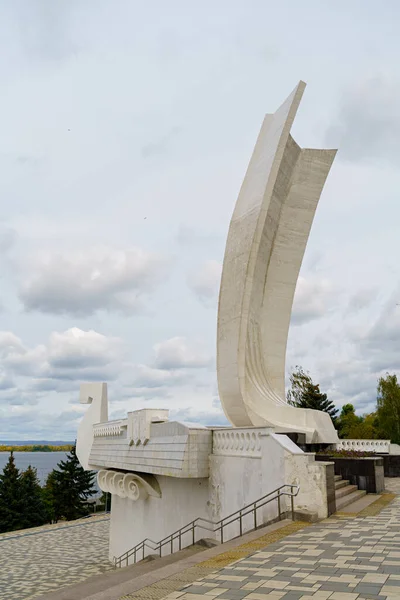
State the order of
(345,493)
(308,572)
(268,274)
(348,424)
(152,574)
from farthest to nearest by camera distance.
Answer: (348,424), (268,274), (345,493), (152,574), (308,572)

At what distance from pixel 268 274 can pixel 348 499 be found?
715 centimetres

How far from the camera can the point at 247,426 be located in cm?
1083

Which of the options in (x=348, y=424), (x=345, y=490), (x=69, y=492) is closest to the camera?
(x=345, y=490)

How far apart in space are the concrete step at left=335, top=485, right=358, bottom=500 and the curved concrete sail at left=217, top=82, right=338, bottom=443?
193 cm

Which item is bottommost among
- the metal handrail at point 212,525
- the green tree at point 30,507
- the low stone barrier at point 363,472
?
the green tree at point 30,507

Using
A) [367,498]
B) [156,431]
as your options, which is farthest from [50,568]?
[367,498]

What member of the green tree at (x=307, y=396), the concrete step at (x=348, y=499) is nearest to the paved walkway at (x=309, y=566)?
the concrete step at (x=348, y=499)

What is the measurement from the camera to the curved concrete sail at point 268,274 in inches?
521

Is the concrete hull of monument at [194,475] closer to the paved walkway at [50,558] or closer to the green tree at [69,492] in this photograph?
the paved walkway at [50,558]

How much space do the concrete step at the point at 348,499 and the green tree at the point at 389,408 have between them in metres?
23.1

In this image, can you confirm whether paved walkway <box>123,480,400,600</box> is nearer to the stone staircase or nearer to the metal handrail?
the metal handrail

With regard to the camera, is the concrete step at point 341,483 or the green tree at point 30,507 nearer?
the concrete step at point 341,483

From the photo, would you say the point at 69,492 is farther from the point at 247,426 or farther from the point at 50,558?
the point at 247,426

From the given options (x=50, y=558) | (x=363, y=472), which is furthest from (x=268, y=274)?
(x=50, y=558)
